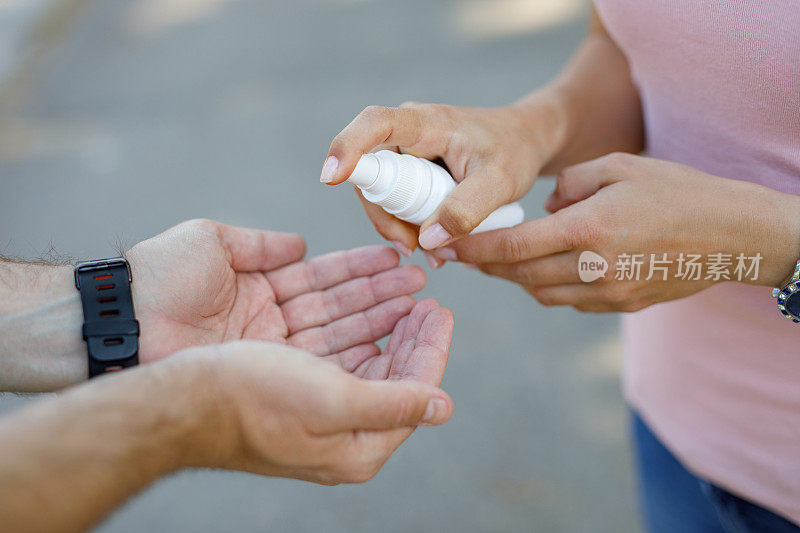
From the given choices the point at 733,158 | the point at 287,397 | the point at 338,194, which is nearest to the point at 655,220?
A: the point at 733,158

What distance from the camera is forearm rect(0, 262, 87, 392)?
102 centimetres

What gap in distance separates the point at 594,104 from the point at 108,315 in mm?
1028

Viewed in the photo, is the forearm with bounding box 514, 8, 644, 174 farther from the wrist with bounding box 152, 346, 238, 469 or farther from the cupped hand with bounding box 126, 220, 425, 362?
the wrist with bounding box 152, 346, 238, 469

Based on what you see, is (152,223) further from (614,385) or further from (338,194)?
(614,385)

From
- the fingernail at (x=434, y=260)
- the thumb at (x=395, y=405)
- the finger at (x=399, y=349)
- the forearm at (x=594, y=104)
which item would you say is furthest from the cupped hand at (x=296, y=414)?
the forearm at (x=594, y=104)

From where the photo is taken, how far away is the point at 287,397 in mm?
834

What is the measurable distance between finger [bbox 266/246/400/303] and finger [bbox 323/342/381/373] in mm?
168

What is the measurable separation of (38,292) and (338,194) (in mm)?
2170

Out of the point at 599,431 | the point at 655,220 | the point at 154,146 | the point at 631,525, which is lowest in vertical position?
the point at 631,525

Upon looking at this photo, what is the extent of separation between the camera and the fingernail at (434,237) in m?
1.03

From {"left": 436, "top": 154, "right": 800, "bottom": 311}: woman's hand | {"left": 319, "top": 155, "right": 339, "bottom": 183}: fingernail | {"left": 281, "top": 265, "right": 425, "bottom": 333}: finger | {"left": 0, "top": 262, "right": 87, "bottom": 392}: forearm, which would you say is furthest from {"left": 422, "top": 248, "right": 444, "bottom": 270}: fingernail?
{"left": 0, "top": 262, "right": 87, "bottom": 392}: forearm

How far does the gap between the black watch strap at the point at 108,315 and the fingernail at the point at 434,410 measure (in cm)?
50

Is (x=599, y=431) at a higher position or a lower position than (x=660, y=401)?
lower

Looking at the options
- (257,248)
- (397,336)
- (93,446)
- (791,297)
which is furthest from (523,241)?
(93,446)
